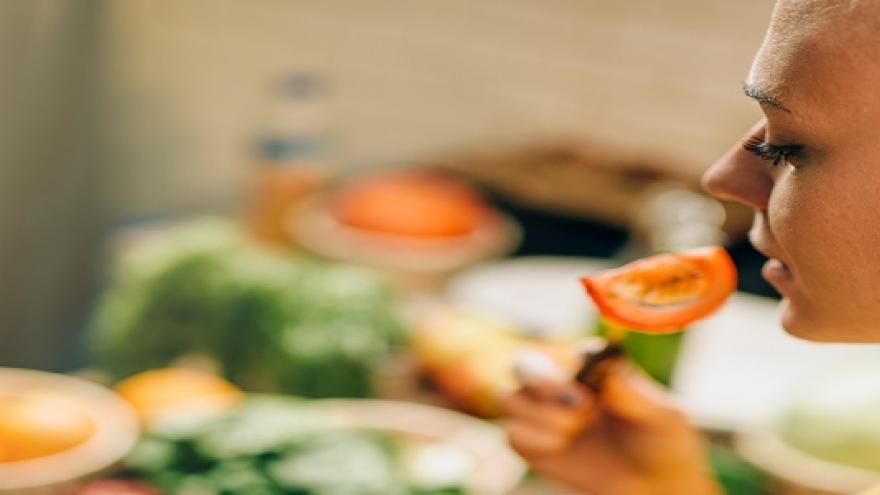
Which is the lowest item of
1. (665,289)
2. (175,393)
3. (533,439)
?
(175,393)

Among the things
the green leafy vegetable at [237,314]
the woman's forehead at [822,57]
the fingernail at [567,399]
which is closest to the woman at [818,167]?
the woman's forehead at [822,57]

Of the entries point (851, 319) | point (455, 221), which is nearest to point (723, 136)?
point (455, 221)

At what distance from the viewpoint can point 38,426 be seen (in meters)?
1.20

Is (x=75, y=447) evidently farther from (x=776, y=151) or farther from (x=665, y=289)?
(x=776, y=151)

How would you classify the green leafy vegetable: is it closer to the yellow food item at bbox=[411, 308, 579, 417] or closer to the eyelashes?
Answer: the yellow food item at bbox=[411, 308, 579, 417]

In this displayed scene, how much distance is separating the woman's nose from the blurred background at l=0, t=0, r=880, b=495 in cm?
29

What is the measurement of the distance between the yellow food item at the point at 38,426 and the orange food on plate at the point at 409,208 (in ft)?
3.01

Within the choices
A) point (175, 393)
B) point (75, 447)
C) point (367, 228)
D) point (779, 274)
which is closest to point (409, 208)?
point (367, 228)

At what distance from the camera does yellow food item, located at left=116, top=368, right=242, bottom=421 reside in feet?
4.48

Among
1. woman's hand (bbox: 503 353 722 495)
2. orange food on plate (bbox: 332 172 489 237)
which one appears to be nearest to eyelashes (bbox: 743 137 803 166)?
woman's hand (bbox: 503 353 722 495)

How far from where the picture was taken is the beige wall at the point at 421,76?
245 cm

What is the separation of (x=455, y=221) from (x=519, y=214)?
25cm

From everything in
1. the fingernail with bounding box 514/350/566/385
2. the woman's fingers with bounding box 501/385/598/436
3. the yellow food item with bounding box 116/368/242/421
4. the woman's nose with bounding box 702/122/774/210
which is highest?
the woman's nose with bounding box 702/122/774/210

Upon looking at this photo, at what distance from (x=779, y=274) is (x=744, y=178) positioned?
0.06m
